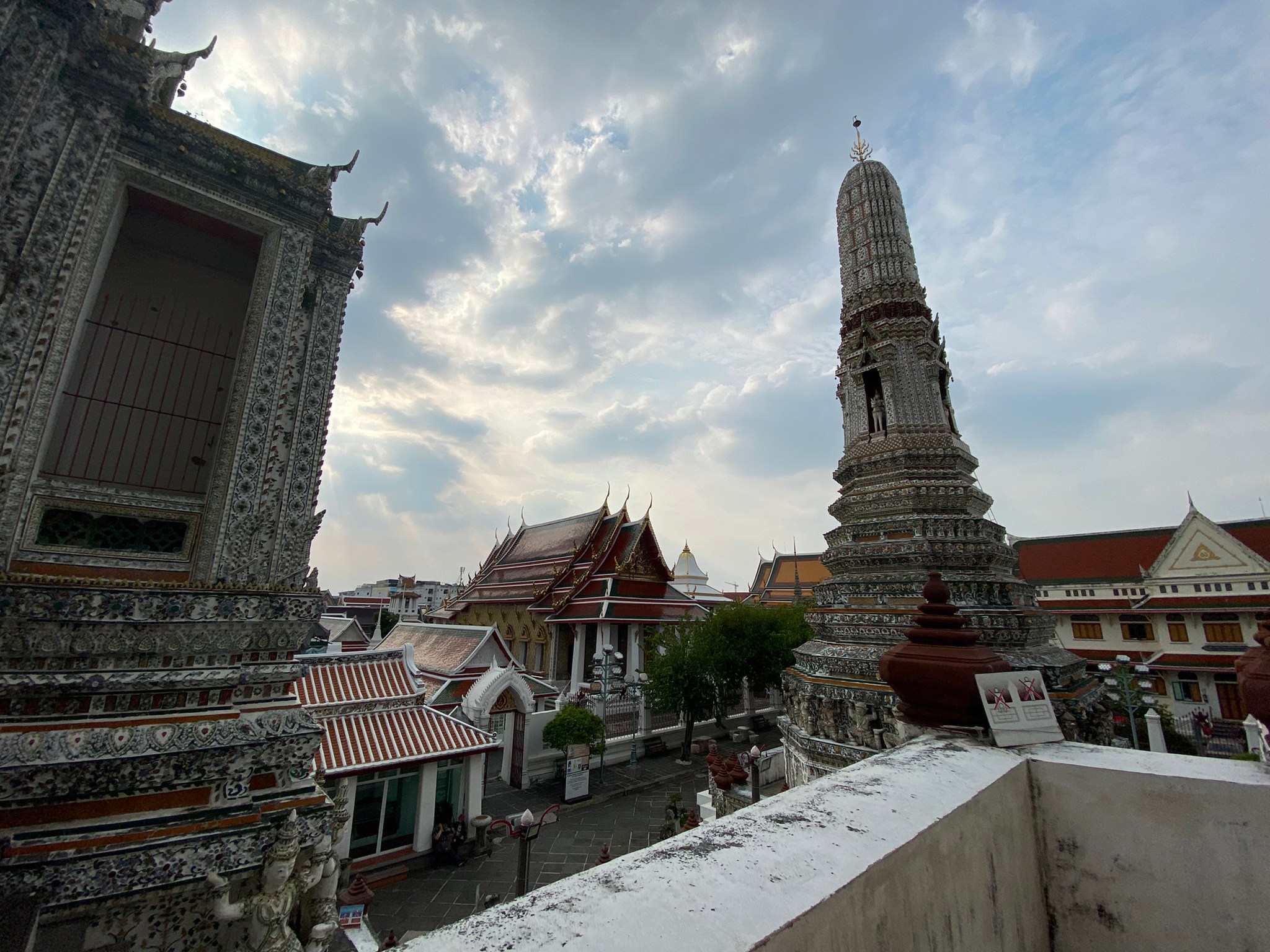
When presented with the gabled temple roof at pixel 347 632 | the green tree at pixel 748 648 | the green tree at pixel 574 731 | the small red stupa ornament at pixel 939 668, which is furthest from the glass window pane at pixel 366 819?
the gabled temple roof at pixel 347 632

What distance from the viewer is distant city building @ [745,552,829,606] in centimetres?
3072

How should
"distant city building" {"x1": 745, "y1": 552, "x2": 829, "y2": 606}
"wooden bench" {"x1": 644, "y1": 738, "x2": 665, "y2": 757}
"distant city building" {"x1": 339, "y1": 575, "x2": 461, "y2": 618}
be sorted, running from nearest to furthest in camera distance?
"wooden bench" {"x1": 644, "y1": 738, "x2": 665, "y2": 757}
"distant city building" {"x1": 745, "y1": 552, "x2": 829, "y2": 606}
"distant city building" {"x1": 339, "y1": 575, "x2": 461, "y2": 618}

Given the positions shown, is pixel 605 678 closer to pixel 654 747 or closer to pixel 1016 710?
pixel 654 747

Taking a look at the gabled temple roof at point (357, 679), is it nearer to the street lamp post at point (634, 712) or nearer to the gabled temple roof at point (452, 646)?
the gabled temple roof at point (452, 646)

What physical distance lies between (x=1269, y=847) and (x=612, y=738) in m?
13.3

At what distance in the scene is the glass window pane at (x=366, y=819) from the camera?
8.02 meters

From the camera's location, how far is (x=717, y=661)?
13.5 meters

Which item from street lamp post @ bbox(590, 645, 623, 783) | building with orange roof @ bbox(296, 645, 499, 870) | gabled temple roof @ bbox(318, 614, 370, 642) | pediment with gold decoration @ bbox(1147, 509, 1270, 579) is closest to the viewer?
building with orange roof @ bbox(296, 645, 499, 870)

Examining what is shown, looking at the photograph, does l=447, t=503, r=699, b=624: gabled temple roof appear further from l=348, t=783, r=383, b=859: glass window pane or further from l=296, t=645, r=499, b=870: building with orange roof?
l=348, t=783, r=383, b=859: glass window pane

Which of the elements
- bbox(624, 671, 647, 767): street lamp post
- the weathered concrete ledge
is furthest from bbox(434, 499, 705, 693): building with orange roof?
the weathered concrete ledge

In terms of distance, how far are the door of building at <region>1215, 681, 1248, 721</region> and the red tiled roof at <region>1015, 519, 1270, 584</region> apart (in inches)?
154

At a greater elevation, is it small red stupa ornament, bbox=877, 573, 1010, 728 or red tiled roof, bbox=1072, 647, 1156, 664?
small red stupa ornament, bbox=877, 573, 1010, 728

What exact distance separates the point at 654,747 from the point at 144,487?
43.2ft

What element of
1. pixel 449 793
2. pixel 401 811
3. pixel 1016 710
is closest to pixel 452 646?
pixel 449 793
